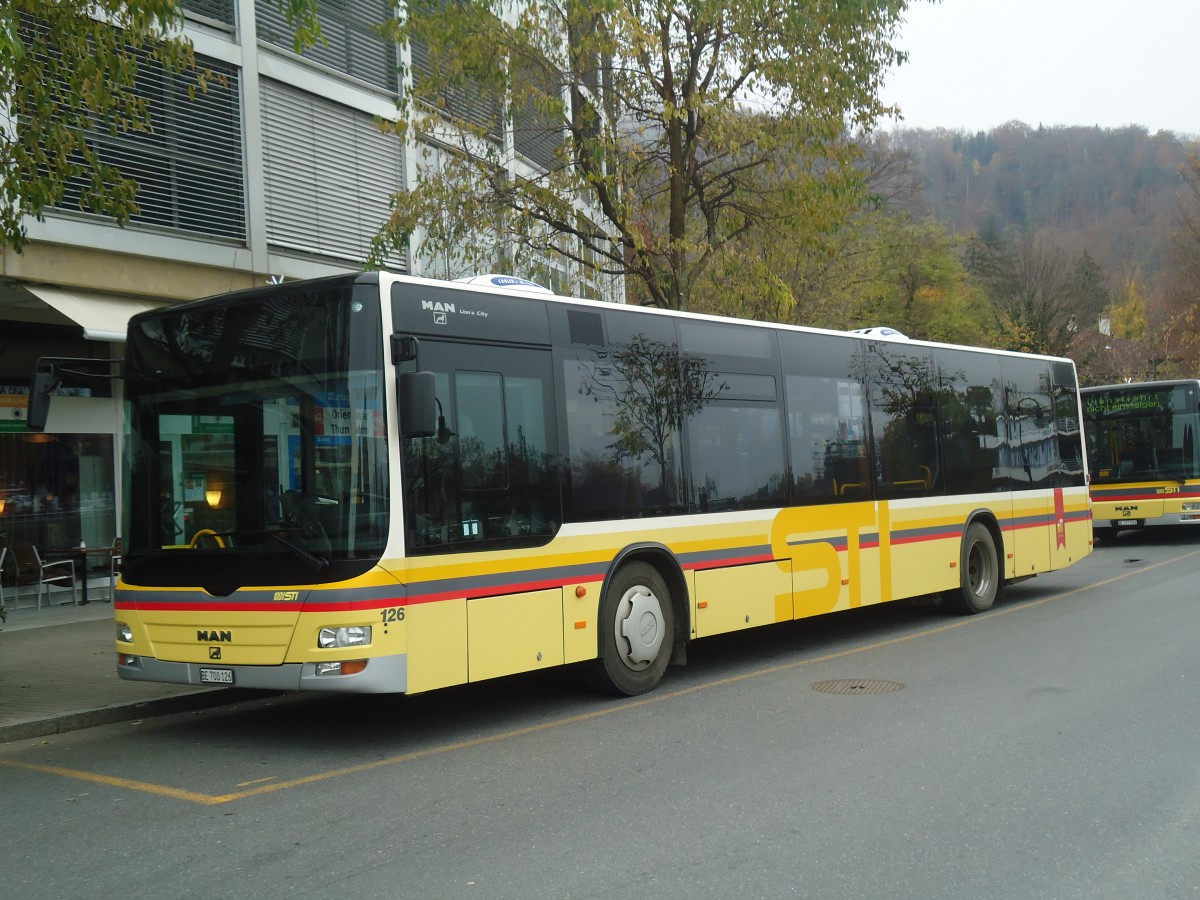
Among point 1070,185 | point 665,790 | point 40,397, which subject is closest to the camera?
point 665,790

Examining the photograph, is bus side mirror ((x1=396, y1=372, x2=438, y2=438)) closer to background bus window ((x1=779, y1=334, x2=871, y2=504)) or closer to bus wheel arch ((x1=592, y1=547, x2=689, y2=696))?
bus wheel arch ((x1=592, y1=547, x2=689, y2=696))

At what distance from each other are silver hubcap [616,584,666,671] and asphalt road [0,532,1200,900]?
36cm

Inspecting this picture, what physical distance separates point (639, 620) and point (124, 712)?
3958 millimetres

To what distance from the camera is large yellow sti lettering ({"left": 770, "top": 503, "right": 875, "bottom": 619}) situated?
35.7 ft

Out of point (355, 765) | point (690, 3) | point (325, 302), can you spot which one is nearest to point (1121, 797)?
point (355, 765)

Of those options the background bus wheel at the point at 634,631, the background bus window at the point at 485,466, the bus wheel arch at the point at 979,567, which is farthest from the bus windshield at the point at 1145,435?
the background bus window at the point at 485,466

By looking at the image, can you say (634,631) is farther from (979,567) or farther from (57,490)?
(57,490)

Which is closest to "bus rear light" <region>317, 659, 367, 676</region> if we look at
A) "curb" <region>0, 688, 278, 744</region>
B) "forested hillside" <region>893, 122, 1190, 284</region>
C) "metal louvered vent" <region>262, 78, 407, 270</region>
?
"curb" <region>0, 688, 278, 744</region>

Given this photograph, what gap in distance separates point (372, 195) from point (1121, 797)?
15.0 m

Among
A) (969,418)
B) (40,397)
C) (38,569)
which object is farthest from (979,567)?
(38,569)

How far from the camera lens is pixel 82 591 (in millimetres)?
15828

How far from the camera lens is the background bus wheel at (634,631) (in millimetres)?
9000

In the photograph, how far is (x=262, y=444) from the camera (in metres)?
7.60

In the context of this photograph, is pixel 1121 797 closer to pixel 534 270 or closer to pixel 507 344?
pixel 507 344
